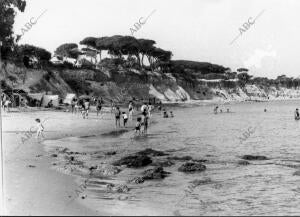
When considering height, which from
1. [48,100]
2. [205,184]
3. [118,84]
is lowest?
[205,184]

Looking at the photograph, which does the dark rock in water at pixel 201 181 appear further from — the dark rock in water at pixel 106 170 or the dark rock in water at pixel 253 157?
the dark rock in water at pixel 253 157

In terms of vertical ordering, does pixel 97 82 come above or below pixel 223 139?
above

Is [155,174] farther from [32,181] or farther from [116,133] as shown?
[116,133]

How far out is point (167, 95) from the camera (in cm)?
9931

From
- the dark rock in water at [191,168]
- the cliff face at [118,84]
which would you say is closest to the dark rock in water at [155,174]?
the dark rock in water at [191,168]

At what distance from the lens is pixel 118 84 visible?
281ft

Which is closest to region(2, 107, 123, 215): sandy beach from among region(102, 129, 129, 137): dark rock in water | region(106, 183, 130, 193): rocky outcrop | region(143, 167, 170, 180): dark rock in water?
region(106, 183, 130, 193): rocky outcrop

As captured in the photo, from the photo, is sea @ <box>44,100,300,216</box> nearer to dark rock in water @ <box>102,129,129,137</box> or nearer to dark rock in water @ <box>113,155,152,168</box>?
dark rock in water @ <box>113,155,152,168</box>

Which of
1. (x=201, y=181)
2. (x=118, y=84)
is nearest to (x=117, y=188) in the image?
(x=201, y=181)

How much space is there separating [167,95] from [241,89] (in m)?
58.3

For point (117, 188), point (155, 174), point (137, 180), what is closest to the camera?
point (117, 188)

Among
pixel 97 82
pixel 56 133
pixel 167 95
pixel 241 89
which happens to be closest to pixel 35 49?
pixel 97 82

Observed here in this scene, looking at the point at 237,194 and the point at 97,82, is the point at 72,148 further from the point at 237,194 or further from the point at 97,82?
the point at 97,82

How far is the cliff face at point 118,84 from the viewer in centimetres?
5994
